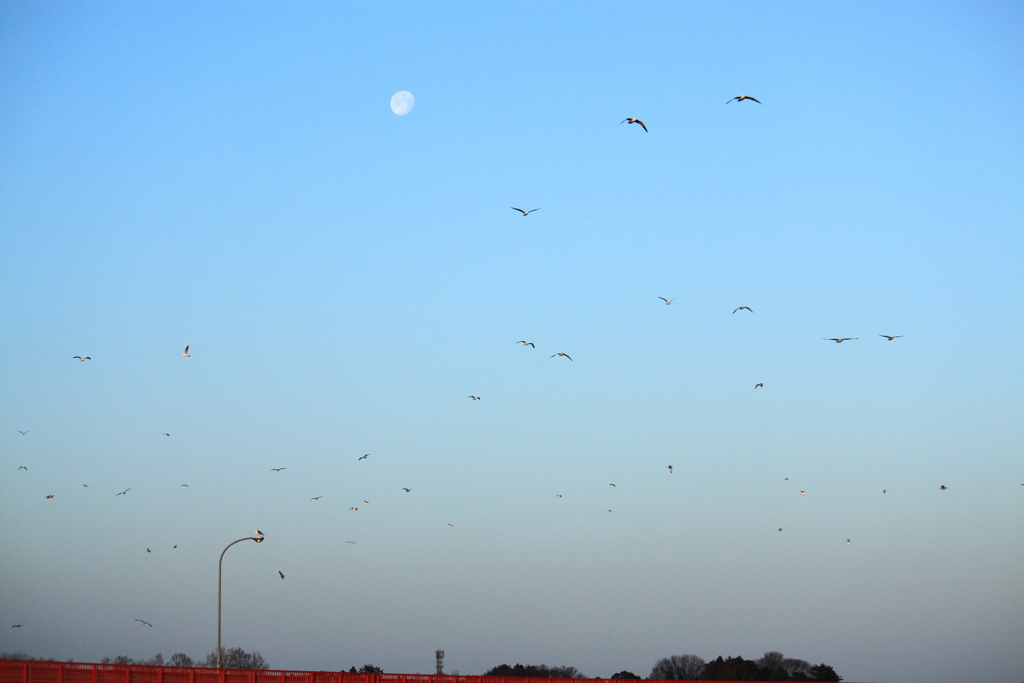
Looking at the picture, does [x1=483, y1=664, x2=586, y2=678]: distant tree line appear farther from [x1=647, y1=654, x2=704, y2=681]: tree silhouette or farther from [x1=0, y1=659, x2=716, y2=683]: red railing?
[x1=0, y1=659, x2=716, y2=683]: red railing

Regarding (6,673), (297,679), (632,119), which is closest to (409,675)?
(297,679)

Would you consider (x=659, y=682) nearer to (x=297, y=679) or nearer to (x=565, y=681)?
(x=565, y=681)

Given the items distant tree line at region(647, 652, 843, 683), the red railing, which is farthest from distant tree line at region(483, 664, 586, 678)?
the red railing

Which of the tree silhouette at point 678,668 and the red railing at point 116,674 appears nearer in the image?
the red railing at point 116,674

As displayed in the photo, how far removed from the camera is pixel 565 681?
5209cm

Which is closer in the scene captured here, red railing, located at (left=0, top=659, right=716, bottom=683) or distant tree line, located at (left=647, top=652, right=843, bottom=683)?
red railing, located at (left=0, top=659, right=716, bottom=683)

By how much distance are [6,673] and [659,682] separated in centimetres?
3231

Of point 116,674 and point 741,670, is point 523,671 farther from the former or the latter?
point 116,674

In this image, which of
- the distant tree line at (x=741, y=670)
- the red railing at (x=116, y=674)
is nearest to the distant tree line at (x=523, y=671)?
the distant tree line at (x=741, y=670)

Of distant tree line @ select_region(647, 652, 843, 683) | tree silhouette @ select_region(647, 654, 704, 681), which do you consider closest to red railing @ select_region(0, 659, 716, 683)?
distant tree line @ select_region(647, 652, 843, 683)

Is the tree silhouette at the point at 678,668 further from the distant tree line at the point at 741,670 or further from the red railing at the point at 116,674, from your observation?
the red railing at the point at 116,674

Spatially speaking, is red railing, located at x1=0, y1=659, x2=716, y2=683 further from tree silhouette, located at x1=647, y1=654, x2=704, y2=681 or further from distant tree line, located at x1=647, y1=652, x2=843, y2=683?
tree silhouette, located at x1=647, y1=654, x2=704, y2=681

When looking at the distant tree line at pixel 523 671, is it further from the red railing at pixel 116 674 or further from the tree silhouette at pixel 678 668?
the red railing at pixel 116 674

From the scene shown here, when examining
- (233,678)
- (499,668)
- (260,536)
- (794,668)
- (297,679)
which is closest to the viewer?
(233,678)
